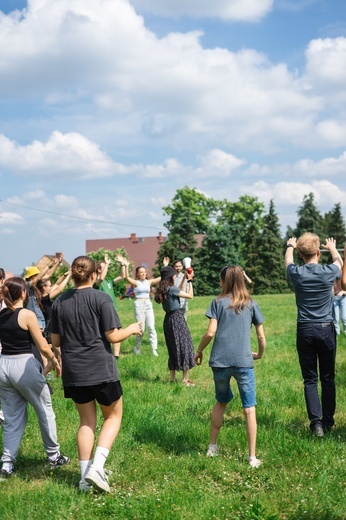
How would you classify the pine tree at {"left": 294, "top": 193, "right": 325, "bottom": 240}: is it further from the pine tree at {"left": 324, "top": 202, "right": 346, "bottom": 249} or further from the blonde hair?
the blonde hair

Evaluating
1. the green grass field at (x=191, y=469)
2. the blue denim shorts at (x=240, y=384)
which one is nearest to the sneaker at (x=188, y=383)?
the green grass field at (x=191, y=469)

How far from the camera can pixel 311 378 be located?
Answer: 259 inches

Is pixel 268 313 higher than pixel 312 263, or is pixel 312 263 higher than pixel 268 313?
pixel 312 263

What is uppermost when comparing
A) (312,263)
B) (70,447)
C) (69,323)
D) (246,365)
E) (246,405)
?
(312,263)

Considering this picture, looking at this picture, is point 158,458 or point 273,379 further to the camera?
point 273,379

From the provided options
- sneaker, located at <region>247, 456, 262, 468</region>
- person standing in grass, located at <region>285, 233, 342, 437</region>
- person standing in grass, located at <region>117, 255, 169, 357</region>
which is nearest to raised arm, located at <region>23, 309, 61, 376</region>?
sneaker, located at <region>247, 456, 262, 468</region>

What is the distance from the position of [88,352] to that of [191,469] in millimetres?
1597

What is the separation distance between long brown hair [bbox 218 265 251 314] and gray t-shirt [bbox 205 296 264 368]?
0.04 meters

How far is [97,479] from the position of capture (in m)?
4.81

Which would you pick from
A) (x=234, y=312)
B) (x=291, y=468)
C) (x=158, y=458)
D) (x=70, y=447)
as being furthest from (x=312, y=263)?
(x=70, y=447)

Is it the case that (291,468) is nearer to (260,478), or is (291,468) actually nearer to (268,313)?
(260,478)

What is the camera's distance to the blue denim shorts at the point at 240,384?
567 centimetres

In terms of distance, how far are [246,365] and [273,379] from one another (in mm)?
4501

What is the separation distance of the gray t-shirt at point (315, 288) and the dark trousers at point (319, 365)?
0.11m
